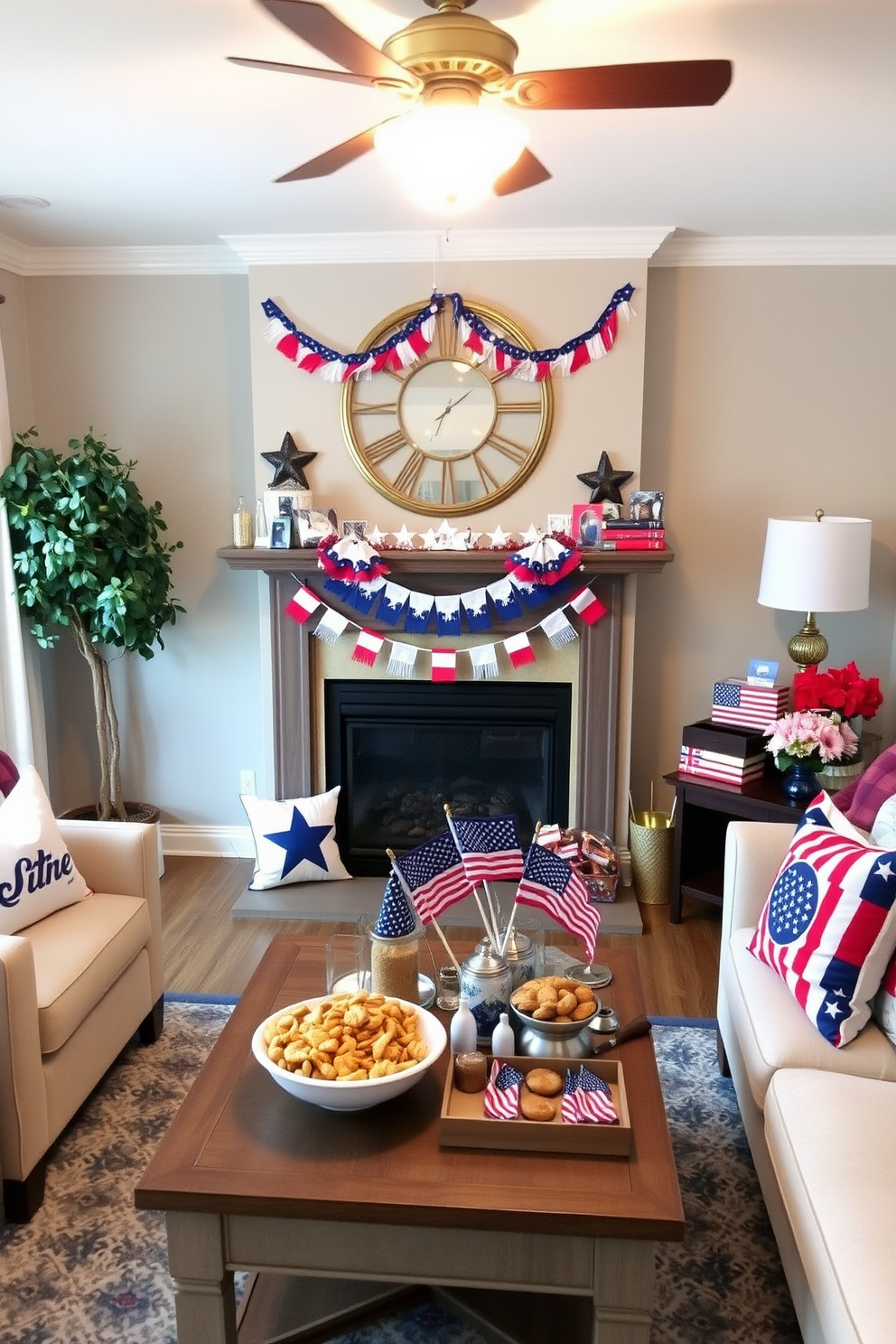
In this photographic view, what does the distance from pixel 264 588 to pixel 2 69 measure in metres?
2.04

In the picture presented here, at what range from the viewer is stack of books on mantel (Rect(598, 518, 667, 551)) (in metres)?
3.69

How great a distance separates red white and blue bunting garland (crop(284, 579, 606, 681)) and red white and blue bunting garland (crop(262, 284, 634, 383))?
32.0 inches

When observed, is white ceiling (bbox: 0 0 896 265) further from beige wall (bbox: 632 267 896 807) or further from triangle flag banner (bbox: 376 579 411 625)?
triangle flag banner (bbox: 376 579 411 625)

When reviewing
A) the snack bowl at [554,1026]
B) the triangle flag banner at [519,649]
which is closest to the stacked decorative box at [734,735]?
the triangle flag banner at [519,649]

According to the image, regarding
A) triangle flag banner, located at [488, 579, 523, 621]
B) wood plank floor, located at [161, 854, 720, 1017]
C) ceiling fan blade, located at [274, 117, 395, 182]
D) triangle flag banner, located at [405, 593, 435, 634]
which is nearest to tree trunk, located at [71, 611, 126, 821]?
wood plank floor, located at [161, 854, 720, 1017]

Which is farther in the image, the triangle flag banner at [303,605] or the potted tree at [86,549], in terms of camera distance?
the triangle flag banner at [303,605]

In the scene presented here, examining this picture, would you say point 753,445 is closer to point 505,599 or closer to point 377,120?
point 505,599

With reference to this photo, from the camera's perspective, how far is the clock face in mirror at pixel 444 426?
12.4 feet

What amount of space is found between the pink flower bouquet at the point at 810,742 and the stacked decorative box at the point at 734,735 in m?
0.14

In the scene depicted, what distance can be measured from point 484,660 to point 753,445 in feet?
4.35

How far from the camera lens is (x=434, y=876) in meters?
2.16

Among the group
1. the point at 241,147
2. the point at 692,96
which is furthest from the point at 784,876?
the point at 241,147

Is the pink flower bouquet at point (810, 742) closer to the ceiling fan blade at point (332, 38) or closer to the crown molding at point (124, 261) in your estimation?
the ceiling fan blade at point (332, 38)

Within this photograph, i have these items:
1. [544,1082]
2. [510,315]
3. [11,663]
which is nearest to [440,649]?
[510,315]
